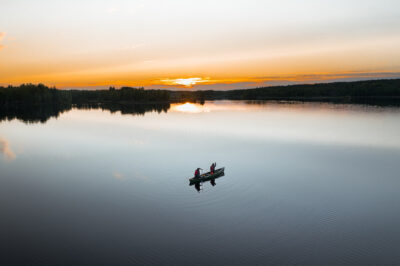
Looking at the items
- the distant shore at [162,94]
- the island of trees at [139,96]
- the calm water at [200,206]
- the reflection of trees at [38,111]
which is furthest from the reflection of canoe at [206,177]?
the distant shore at [162,94]

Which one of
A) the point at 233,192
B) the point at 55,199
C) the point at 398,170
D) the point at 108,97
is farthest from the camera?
the point at 108,97

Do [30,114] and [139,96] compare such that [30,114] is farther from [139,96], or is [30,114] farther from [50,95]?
[139,96]

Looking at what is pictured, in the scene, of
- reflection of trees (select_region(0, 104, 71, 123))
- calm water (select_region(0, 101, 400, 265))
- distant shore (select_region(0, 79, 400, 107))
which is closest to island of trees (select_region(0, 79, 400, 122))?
distant shore (select_region(0, 79, 400, 107))

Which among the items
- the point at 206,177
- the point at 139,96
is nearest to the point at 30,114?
the point at 206,177

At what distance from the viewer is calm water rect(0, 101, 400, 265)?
11953 millimetres

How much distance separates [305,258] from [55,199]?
13.6m

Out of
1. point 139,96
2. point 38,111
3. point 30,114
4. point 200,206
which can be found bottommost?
point 200,206

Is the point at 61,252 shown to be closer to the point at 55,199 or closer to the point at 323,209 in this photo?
the point at 55,199

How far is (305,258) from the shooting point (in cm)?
1149

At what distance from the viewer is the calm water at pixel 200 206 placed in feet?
39.2

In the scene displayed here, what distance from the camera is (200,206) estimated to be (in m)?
16.8

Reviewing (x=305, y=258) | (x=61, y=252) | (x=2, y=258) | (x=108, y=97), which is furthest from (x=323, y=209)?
(x=108, y=97)

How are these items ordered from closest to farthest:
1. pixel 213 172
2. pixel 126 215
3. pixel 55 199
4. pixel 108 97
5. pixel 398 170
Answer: pixel 126 215, pixel 55 199, pixel 213 172, pixel 398 170, pixel 108 97

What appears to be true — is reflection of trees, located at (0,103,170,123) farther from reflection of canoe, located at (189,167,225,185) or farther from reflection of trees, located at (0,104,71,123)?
reflection of canoe, located at (189,167,225,185)
